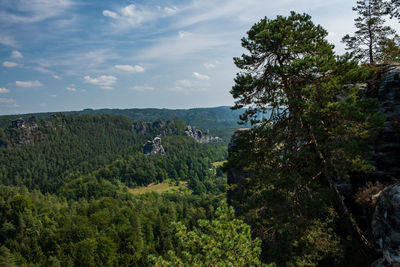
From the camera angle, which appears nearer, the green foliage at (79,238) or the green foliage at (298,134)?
the green foliage at (298,134)

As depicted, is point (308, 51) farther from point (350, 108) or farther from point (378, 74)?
point (378, 74)

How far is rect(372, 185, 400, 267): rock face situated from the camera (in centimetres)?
707

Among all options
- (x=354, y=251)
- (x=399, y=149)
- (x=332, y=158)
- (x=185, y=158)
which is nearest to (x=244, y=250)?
(x=332, y=158)

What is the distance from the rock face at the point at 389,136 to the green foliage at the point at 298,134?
8.01 feet

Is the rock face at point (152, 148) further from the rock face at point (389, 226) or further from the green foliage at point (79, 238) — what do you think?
the rock face at point (389, 226)

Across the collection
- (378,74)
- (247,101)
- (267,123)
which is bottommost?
(267,123)

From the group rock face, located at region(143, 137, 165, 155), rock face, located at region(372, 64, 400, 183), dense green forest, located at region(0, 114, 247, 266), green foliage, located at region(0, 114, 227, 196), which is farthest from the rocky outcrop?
rock face, located at region(372, 64, 400, 183)

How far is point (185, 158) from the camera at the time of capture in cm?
17212

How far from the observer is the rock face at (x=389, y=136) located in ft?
37.8

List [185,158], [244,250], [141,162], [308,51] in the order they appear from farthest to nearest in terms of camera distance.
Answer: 1. [185,158]
2. [141,162]
3. [308,51]
4. [244,250]

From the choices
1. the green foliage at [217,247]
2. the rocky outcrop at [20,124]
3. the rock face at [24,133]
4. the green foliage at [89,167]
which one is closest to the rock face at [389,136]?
the green foliage at [217,247]

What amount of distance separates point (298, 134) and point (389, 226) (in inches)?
181

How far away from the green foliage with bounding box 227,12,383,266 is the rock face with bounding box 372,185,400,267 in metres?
1.82

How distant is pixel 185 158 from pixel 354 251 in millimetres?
162915
